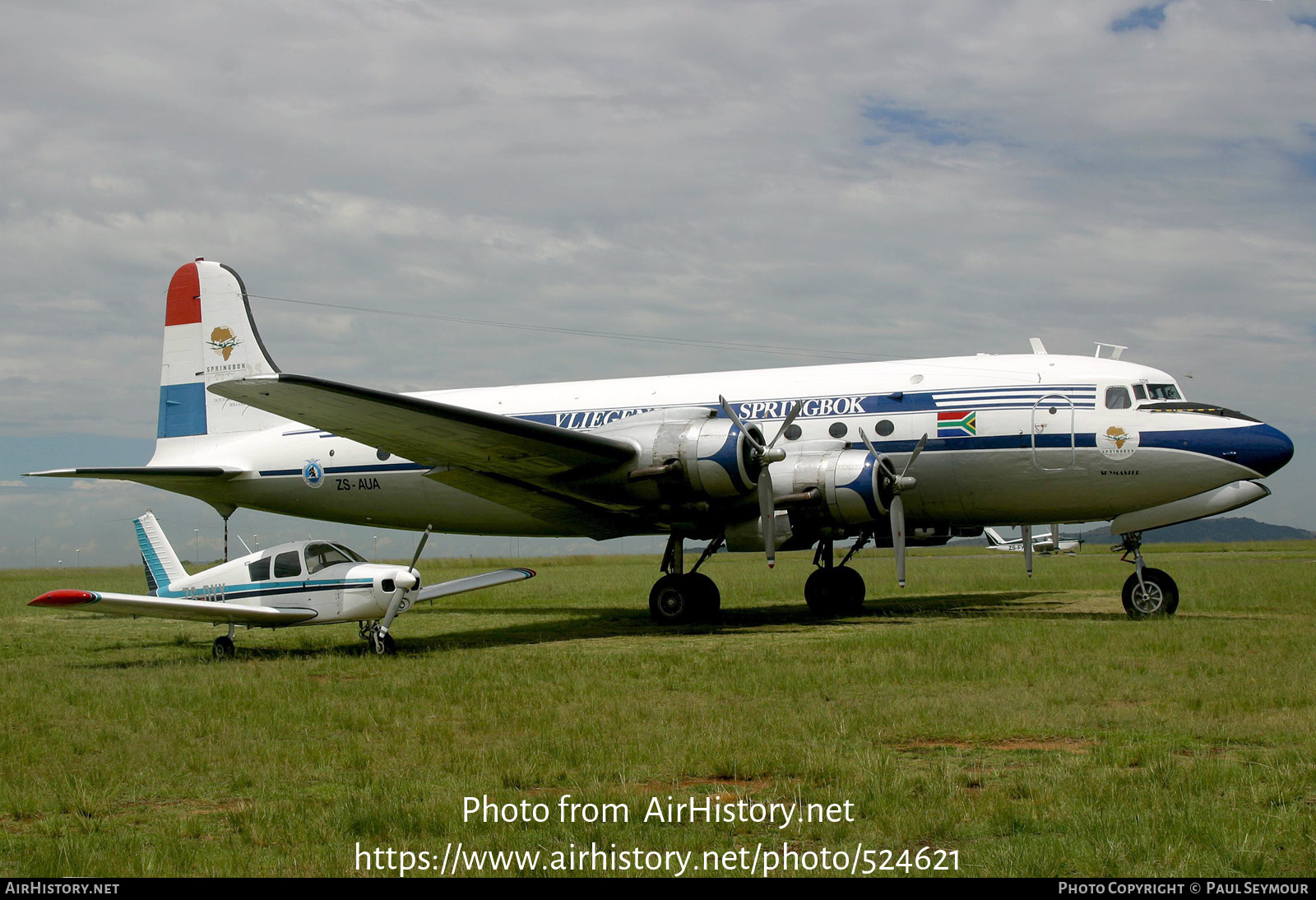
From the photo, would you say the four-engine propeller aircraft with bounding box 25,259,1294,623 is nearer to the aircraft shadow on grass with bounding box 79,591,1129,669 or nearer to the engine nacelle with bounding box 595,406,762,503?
the engine nacelle with bounding box 595,406,762,503

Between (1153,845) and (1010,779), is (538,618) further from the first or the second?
(1153,845)

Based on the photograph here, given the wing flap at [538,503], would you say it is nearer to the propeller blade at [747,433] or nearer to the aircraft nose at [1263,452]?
the propeller blade at [747,433]

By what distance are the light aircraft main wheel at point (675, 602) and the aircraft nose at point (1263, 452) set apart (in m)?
A: 7.95

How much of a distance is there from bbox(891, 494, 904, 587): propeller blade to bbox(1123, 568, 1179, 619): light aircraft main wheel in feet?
10.6

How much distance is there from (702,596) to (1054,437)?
18.9 feet

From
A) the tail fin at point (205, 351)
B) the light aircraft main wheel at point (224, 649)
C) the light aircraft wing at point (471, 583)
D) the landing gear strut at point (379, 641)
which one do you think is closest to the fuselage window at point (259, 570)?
the light aircraft main wheel at point (224, 649)

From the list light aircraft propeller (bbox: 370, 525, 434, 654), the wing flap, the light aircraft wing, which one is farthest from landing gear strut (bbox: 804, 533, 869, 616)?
light aircraft propeller (bbox: 370, 525, 434, 654)

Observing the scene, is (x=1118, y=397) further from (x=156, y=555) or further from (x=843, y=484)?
(x=156, y=555)

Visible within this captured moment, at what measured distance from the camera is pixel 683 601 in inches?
635

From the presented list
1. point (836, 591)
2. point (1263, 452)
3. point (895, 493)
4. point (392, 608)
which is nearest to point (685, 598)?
point (836, 591)

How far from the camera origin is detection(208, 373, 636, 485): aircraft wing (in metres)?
12.5

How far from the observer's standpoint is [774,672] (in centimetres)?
1006
